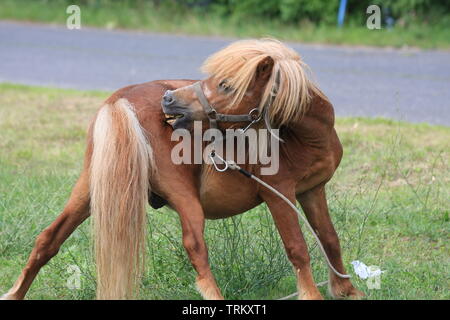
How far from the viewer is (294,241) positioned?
13.1ft

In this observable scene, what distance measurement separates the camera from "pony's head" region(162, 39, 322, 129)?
382cm

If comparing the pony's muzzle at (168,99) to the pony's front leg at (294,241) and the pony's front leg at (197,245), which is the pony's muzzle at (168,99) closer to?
the pony's front leg at (197,245)

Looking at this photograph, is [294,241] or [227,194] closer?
[294,241]

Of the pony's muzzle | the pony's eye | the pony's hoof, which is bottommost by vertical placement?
the pony's hoof

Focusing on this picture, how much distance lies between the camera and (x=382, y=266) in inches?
195

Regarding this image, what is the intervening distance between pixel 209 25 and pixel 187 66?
8.02 ft

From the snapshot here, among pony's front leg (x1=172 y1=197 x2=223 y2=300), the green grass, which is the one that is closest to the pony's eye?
pony's front leg (x1=172 y1=197 x2=223 y2=300)

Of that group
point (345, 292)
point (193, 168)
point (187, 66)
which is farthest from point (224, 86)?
point (187, 66)

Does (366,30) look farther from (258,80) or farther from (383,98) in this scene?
(258,80)

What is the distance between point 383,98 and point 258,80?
5.41m

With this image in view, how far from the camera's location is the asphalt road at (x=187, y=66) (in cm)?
893

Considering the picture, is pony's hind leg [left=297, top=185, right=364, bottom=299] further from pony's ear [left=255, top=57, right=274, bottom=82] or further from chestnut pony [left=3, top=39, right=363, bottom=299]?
pony's ear [left=255, top=57, right=274, bottom=82]

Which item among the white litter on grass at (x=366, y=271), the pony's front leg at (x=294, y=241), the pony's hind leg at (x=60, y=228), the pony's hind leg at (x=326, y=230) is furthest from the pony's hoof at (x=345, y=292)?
the pony's hind leg at (x=60, y=228)

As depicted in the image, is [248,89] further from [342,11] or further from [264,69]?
[342,11]
